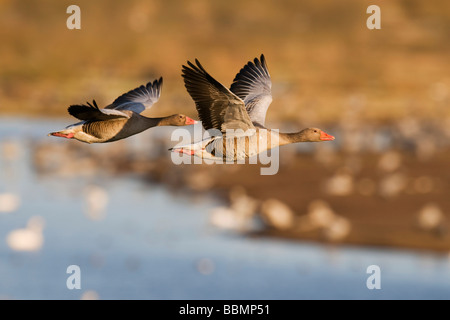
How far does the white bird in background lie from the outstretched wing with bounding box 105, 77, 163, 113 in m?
19.0

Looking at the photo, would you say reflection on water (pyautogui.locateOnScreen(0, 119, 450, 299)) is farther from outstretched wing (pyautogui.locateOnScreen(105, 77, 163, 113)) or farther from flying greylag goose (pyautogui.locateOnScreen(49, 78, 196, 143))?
flying greylag goose (pyautogui.locateOnScreen(49, 78, 196, 143))

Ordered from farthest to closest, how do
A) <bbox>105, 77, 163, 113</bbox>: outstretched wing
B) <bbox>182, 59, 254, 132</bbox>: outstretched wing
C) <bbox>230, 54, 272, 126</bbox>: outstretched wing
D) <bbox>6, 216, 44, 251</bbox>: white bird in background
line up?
<bbox>6, 216, 44, 251</bbox>: white bird in background
<bbox>230, 54, 272, 126</bbox>: outstretched wing
<bbox>105, 77, 163, 113</bbox>: outstretched wing
<bbox>182, 59, 254, 132</bbox>: outstretched wing

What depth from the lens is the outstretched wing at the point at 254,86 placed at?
45.8 ft

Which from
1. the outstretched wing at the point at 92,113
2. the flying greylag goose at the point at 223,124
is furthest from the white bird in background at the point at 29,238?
the outstretched wing at the point at 92,113

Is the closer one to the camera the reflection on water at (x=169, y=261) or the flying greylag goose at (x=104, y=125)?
the flying greylag goose at (x=104, y=125)

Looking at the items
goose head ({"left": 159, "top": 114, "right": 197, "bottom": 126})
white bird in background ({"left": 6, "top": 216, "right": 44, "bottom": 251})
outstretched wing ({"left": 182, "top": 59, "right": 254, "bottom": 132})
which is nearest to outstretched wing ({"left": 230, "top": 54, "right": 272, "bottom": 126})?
goose head ({"left": 159, "top": 114, "right": 197, "bottom": 126})

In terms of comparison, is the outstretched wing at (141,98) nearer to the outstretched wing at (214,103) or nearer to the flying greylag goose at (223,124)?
the flying greylag goose at (223,124)

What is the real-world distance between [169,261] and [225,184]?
14242 mm

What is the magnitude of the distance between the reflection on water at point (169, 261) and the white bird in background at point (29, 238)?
6 centimetres

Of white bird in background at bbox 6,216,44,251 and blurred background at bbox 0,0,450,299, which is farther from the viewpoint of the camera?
blurred background at bbox 0,0,450,299

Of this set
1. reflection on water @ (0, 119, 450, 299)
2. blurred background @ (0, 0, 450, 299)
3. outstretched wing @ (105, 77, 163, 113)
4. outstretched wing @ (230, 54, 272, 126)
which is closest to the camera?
outstretched wing @ (105, 77, 163, 113)

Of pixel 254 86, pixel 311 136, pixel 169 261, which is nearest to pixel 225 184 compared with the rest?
pixel 169 261

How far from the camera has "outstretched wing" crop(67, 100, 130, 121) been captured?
10758 millimetres

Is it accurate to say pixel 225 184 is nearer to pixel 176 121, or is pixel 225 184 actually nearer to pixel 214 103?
pixel 176 121
